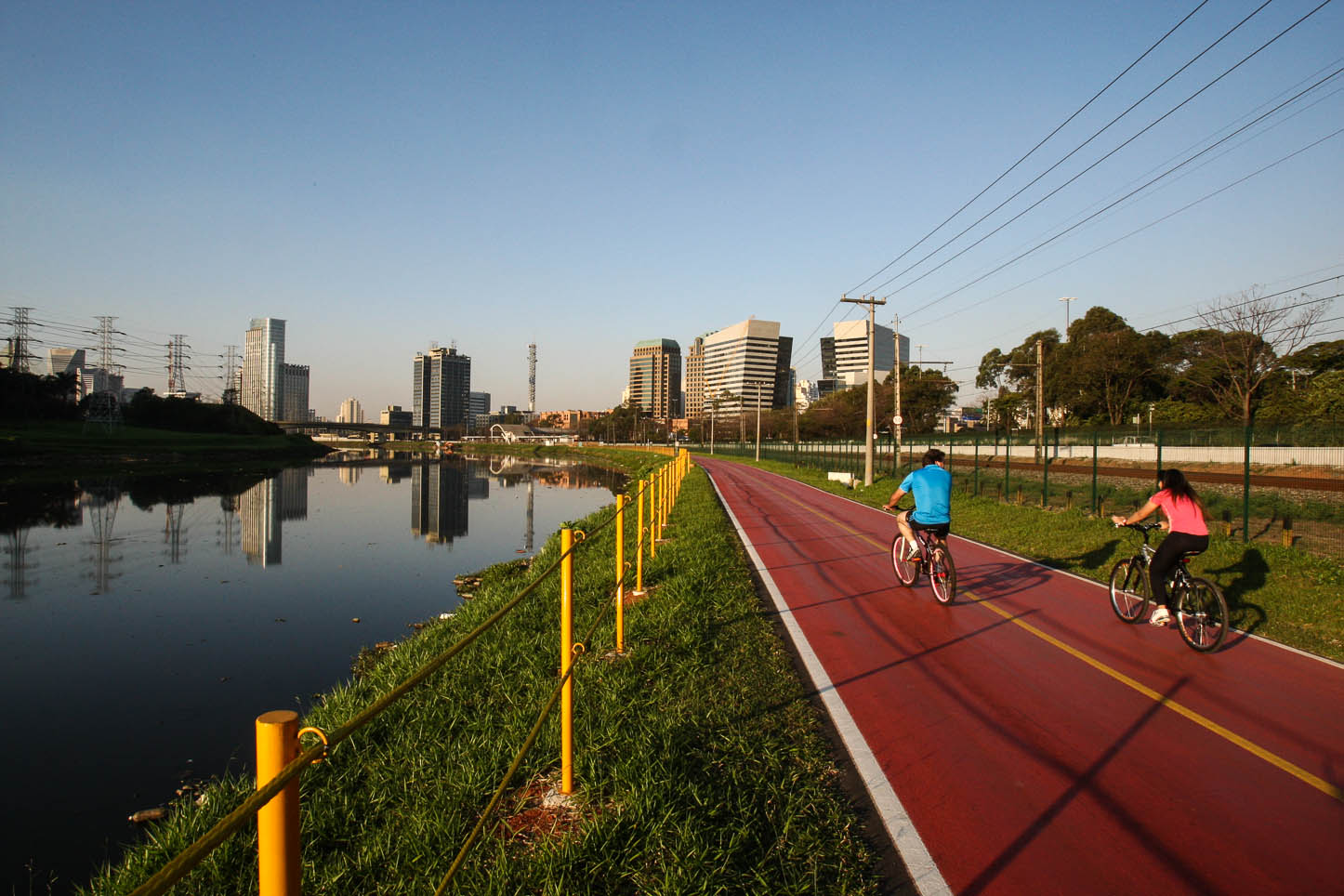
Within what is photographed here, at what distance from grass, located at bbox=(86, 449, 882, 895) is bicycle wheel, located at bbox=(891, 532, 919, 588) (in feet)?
10.5

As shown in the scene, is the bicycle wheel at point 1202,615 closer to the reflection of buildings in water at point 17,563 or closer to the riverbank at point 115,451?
→ the reflection of buildings in water at point 17,563

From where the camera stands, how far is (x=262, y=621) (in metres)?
12.0

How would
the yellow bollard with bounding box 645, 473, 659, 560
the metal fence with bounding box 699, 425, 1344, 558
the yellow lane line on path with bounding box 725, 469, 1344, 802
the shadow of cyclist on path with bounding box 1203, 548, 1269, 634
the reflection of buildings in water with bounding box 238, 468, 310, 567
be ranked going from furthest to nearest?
the reflection of buildings in water with bounding box 238, 468, 310, 567, the metal fence with bounding box 699, 425, 1344, 558, the yellow bollard with bounding box 645, 473, 659, 560, the shadow of cyclist on path with bounding box 1203, 548, 1269, 634, the yellow lane line on path with bounding box 725, 469, 1344, 802

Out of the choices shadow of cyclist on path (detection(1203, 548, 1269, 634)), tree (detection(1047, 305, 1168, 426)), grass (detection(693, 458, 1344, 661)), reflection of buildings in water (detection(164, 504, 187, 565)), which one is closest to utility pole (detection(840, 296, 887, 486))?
grass (detection(693, 458, 1344, 661))

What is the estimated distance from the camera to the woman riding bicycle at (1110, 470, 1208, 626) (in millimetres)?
6867

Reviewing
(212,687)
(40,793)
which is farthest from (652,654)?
(212,687)

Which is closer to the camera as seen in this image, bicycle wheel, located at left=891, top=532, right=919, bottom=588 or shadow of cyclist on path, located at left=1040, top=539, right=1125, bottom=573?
bicycle wheel, located at left=891, top=532, right=919, bottom=588

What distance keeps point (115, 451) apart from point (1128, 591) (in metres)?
74.7

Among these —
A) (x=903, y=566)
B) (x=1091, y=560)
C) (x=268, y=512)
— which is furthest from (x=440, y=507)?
(x=1091, y=560)

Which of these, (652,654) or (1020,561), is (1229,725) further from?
(1020,561)

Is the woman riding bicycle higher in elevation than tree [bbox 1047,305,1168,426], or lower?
lower

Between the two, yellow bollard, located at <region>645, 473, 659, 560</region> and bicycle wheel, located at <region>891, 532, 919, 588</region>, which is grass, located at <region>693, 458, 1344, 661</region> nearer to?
bicycle wheel, located at <region>891, 532, 919, 588</region>

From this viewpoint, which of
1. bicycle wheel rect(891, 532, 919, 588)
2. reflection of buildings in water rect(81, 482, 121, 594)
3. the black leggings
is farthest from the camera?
reflection of buildings in water rect(81, 482, 121, 594)

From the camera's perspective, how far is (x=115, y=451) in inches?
2405
